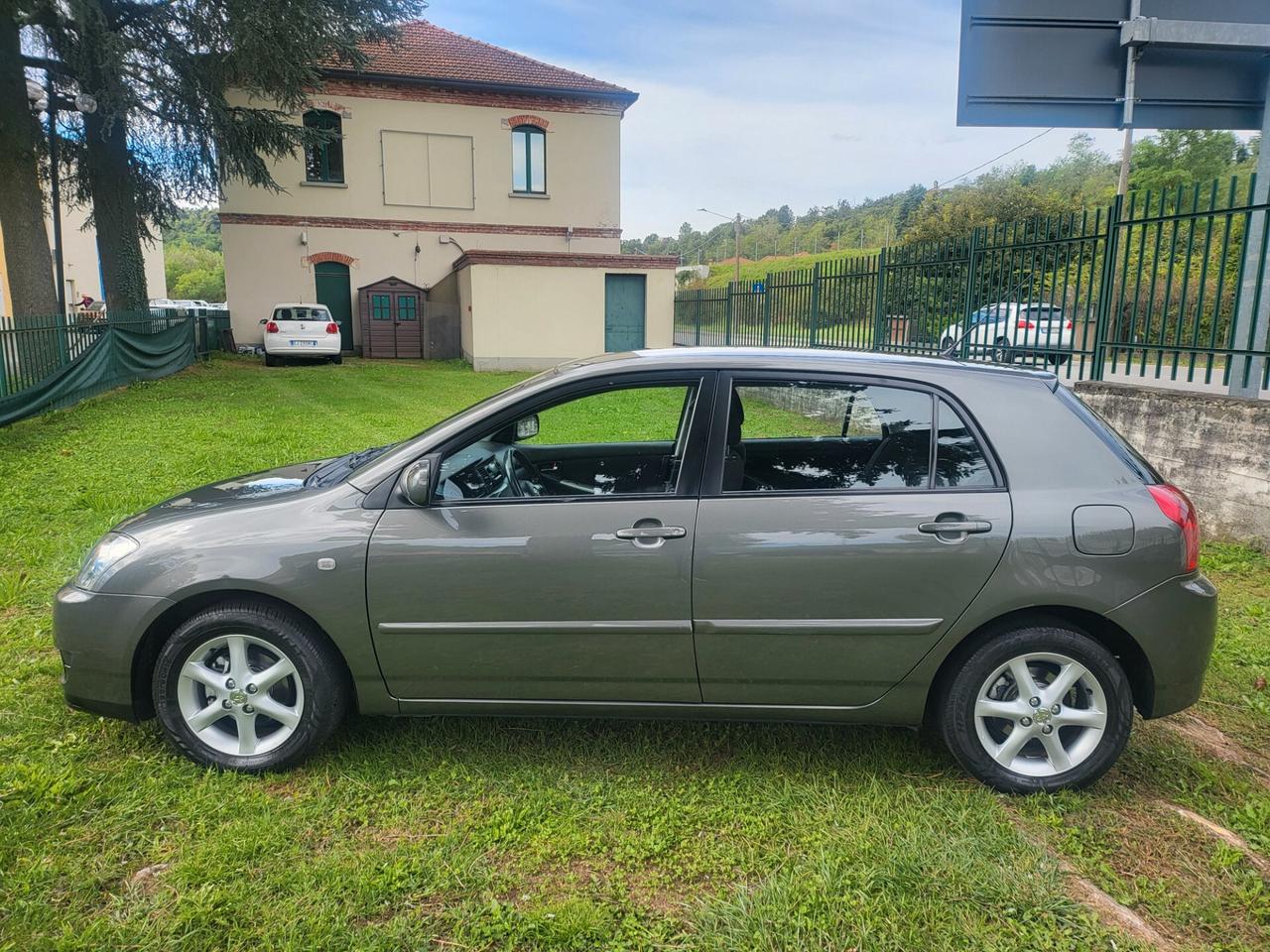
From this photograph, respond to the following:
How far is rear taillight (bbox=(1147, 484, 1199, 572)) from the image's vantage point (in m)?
2.92

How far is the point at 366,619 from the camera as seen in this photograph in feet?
9.76

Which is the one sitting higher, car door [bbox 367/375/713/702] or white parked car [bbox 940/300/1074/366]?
white parked car [bbox 940/300/1074/366]

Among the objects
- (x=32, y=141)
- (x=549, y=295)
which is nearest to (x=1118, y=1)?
(x=549, y=295)

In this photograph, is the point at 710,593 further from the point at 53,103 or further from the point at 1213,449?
the point at 53,103

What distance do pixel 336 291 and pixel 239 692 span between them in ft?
80.0

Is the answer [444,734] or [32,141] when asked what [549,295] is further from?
[444,734]

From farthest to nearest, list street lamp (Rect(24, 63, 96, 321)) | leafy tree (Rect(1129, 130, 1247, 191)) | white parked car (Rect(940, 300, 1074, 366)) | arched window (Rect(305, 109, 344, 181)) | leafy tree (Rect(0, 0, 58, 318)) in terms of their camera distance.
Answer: leafy tree (Rect(1129, 130, 1247, 191)) < arched window (Rect(305, 109, 344, 181)) < street lamp (Rect(24, 63, 96, 321)) < leafy tree (Rect(0, 0, 58, 318)) < white parked car (Rect(940, 300, 1074, 366))

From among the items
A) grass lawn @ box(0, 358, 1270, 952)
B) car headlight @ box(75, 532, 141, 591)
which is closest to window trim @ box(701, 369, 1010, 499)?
grass lawn @ box(0, 358, 1270, 952)

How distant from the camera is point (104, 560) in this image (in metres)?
3.08

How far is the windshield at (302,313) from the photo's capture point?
69.6ft

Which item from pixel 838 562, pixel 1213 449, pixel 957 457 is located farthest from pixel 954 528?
pixel 1213 449

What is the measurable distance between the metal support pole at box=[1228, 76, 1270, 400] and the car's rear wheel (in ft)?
6.42

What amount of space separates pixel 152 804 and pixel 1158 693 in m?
3.57

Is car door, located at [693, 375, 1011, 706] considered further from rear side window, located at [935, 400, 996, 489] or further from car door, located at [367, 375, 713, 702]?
car door, located at [367, 375, 713, 702]
